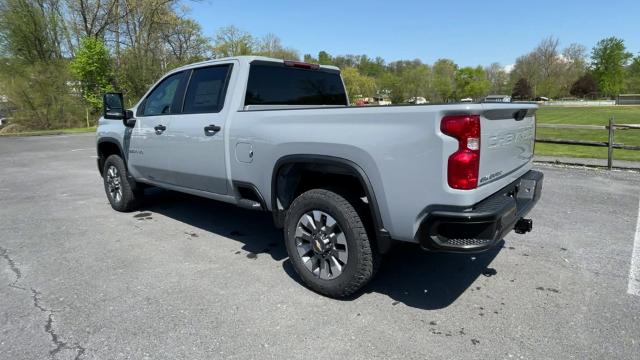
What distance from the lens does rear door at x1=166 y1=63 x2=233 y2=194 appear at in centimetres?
402

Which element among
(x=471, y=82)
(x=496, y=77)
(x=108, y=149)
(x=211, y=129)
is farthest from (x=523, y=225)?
(x=496, y=77)

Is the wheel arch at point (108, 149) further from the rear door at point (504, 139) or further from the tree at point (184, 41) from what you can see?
the tree at point (184, 41)

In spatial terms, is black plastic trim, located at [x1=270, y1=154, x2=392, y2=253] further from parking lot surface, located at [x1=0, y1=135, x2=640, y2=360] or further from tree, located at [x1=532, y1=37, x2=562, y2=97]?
tree, located at [x1=532, y1=37, x2=562, y2=97]

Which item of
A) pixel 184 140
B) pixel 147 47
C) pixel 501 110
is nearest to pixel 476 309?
pixel 501 110

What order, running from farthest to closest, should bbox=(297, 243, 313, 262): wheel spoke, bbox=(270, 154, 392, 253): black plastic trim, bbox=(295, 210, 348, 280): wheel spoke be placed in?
1. bbox=(297, 243, 313, 262): wheel spoke
2. bbox=(295, 210, 348, 280): wheel spoke
3. bbox=(270, 154, 392, 253): black plastic trim

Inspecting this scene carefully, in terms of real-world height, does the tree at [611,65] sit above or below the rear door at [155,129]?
above

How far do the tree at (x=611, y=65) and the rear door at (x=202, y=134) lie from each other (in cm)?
9076

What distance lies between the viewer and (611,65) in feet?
251

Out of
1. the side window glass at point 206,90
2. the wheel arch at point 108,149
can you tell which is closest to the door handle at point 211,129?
the side window glass at point 206,90

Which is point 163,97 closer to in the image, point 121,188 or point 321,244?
point 121,188

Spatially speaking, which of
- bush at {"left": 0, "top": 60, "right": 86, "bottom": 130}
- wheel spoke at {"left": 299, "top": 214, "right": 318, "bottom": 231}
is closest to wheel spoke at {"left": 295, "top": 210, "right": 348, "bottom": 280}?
wheel spoke at {"left": 299, "top": 214, "right": 318, "bottom": 231}

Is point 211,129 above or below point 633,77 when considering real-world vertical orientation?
below

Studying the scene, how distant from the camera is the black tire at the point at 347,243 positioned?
3.01m

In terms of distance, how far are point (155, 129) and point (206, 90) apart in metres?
0.95
